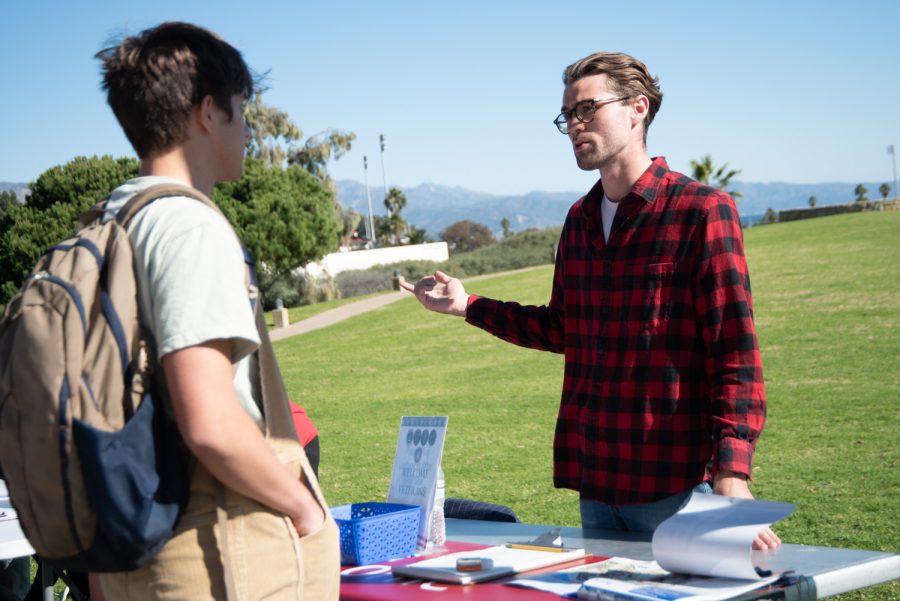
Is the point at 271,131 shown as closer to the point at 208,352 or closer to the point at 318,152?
the point at 318,152

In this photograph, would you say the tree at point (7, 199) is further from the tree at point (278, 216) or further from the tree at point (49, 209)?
the tree at point (278, 216)

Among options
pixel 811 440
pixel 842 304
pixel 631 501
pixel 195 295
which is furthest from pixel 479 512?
pixel 842 304

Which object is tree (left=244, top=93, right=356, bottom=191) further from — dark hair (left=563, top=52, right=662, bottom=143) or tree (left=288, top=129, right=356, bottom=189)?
dark hair (left=563, top=52, right=662, bottom=143)

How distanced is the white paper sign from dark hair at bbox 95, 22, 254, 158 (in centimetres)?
136

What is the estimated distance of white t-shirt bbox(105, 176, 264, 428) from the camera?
1.80m

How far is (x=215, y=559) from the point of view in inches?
73.0

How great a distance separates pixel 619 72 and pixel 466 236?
9932 cm

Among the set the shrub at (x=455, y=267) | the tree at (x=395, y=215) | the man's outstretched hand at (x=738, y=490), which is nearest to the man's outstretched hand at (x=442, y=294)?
the man's outstretched hand at (x=738, y=490)

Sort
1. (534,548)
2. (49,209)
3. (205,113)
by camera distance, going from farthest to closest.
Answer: (49,209) < (534,548) < (205,113)

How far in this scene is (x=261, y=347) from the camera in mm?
1979

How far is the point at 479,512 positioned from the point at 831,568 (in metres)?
1.50

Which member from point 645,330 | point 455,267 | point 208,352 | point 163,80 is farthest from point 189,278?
point 455,267

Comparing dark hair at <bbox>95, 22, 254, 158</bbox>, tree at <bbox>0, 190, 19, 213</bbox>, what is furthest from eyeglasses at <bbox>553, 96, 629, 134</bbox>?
tree at <bbox>0, 190, 19, 213</bbox>

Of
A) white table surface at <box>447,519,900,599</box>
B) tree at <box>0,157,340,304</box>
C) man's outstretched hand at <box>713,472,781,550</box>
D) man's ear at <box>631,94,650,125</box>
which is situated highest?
tree at <box>0,157,340,304</box>
